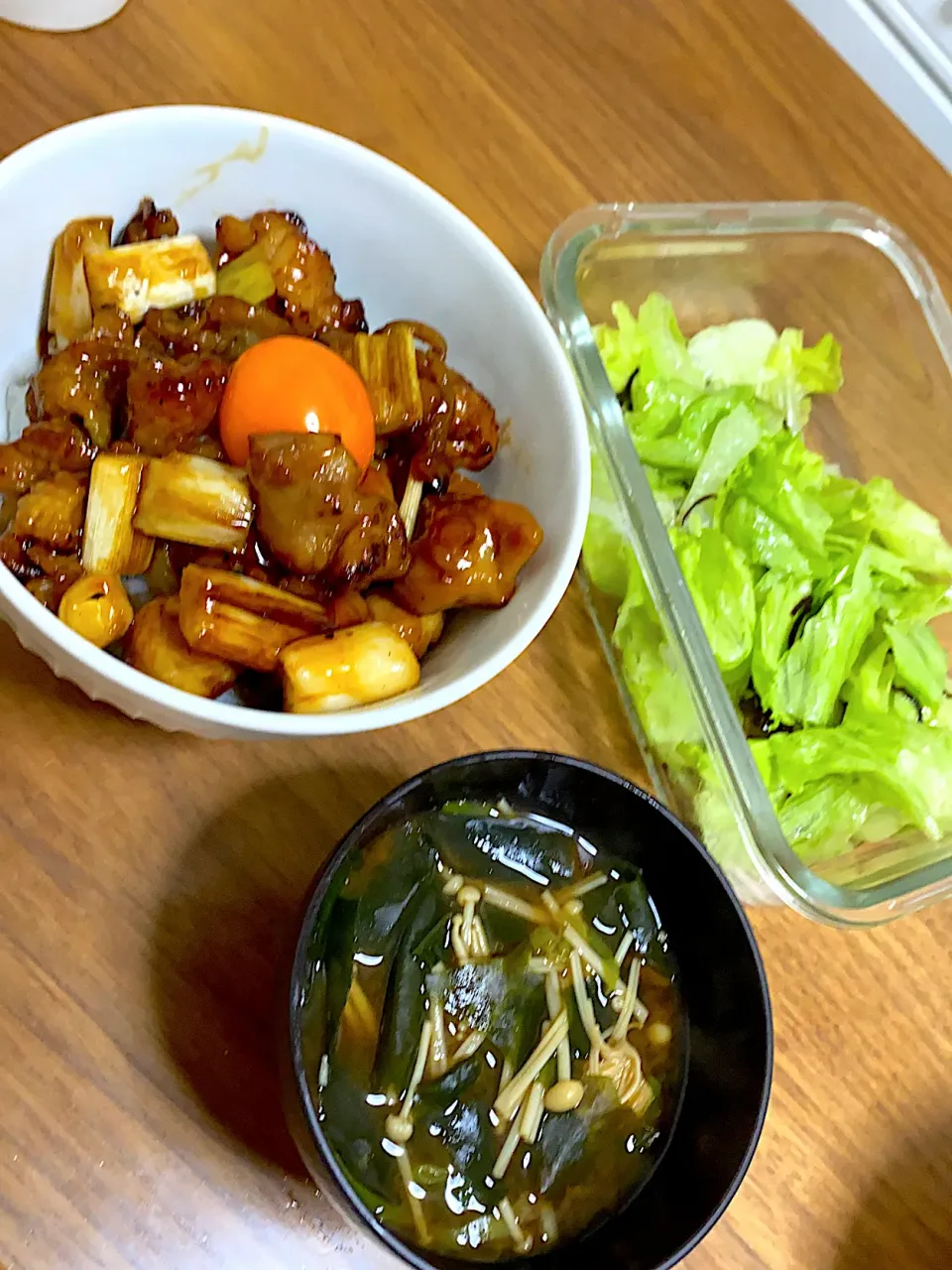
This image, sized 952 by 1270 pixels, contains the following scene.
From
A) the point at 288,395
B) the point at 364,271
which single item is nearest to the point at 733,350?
the point at 364,271

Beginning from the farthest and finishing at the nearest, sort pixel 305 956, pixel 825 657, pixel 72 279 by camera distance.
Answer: pixel 825 657, pixel 72 279, pixel 305 956

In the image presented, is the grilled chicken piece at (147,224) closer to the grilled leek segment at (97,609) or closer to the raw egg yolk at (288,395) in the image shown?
the raw egg yolk at (288,395)

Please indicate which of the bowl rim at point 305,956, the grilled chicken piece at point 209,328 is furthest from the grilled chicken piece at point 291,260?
the bowl rim at point 305,956

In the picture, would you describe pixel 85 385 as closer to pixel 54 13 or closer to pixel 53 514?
pixel 53 514

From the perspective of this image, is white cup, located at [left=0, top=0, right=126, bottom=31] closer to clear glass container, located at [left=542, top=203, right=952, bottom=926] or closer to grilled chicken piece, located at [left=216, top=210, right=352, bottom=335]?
grilled chicken piece, located at [left=216, top=210, right=352, bottom=335]

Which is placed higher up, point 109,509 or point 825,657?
point 109,509

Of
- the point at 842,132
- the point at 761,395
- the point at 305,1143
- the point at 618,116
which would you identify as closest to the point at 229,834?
the point at 305,1143

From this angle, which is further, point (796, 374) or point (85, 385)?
point (796, 374)
